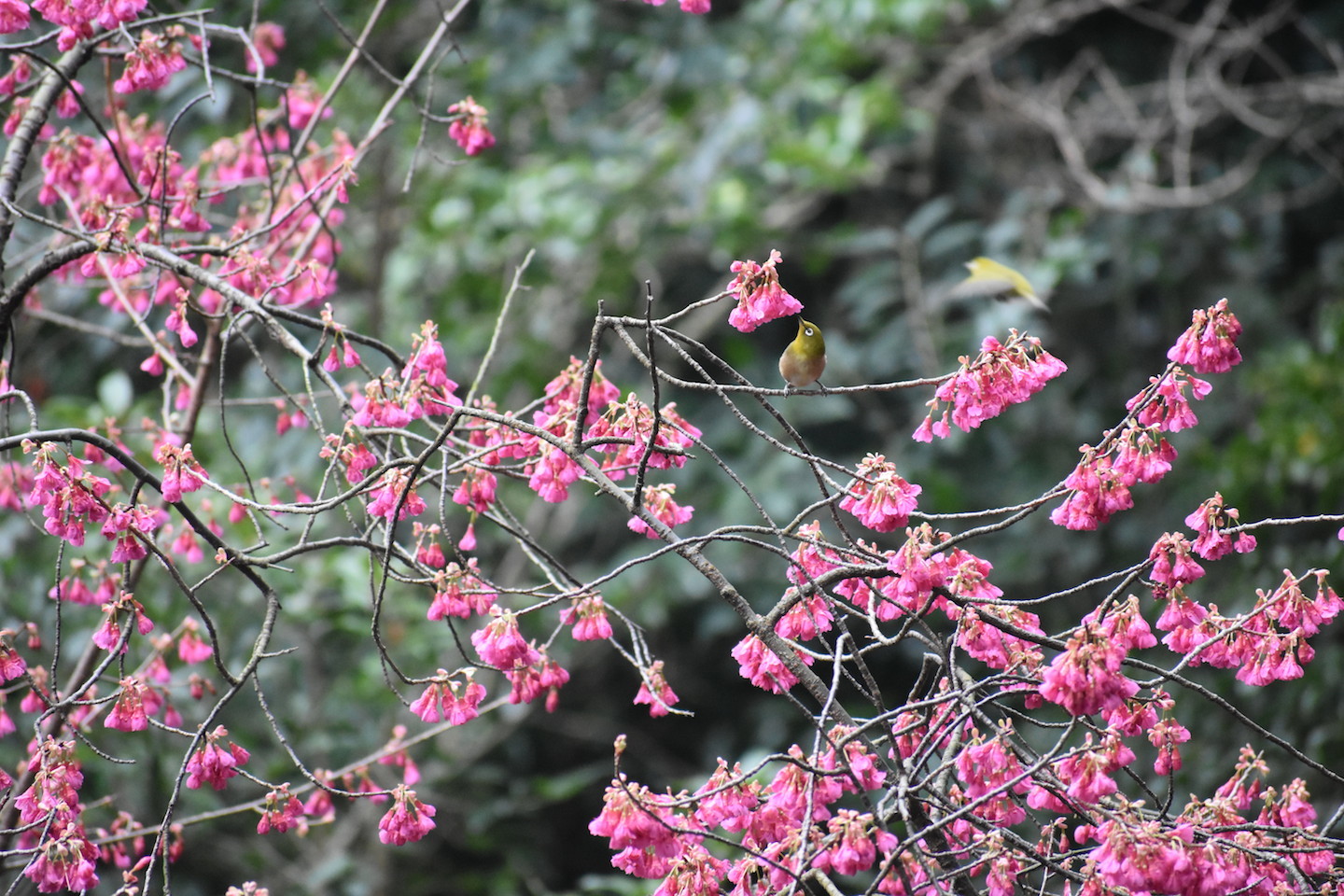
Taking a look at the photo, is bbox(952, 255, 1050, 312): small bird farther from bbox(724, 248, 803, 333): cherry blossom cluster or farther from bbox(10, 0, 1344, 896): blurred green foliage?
bbox(10, 0, 1344, 896): blurred green foliage

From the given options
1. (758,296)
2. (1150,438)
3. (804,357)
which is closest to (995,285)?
(804,357)

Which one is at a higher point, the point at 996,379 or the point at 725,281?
the point at 725,281

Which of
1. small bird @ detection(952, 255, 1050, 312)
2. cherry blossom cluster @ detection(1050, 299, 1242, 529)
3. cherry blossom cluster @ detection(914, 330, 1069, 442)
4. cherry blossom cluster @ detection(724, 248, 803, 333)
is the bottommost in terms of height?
cherry blossom cluster @ detection(1050, 299, 1242, 529)

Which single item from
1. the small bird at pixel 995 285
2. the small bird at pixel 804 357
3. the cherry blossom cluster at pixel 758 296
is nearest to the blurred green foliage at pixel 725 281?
the small bird at pixel 995 285

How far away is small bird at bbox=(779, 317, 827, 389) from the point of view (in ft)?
6.05

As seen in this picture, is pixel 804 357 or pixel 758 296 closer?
pixel 758 296

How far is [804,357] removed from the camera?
1.88 metres

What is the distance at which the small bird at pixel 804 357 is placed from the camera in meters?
1.84

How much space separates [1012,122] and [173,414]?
4.59 m

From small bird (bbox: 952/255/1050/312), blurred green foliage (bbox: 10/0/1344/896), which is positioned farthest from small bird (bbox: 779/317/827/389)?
blurred green foliage (bbox: 10/0/1344/896)

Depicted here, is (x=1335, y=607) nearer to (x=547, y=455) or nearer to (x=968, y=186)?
(x=547, y=455)

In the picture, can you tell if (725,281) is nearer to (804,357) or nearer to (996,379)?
(804,357)

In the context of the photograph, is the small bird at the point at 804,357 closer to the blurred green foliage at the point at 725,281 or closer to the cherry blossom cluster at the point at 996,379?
the cherry blossom cluster at the point at 996,379

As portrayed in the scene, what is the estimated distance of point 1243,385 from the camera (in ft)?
15.6
